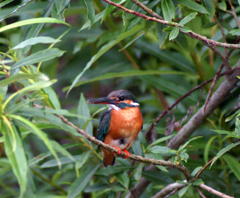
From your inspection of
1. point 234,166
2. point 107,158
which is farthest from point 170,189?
point 107,158

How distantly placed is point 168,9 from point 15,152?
1317 millimetres

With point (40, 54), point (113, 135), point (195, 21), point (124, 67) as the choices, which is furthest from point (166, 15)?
point (124, 67)

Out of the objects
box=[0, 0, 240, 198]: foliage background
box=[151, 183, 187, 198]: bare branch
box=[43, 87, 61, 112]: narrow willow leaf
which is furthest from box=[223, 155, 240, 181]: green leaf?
box=[43, 87, 61, 112]: narrow willow leaf

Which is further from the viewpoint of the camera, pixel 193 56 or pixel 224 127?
pixel 193 56

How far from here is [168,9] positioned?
3311mm

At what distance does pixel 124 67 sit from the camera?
516 cm

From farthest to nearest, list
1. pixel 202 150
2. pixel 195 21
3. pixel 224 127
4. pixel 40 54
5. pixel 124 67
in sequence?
pixel 124 67, pixel 202 150, pixel 224 127, pixel 195 21, pixel 40 54

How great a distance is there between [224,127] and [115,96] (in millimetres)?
913

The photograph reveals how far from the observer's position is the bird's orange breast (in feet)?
14.3

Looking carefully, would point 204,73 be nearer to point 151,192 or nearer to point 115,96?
point 115,96

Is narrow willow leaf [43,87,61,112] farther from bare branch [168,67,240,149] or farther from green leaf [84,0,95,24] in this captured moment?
bare branch [168,67,240,149]

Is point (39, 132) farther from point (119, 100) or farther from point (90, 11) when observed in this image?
point (119, 100)

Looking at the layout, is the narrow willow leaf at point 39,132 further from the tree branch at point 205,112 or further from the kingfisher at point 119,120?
the kingfisher at point 119,120

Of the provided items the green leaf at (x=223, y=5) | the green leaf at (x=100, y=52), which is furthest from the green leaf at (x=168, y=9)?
the green leaf at (x=100, y=52)
